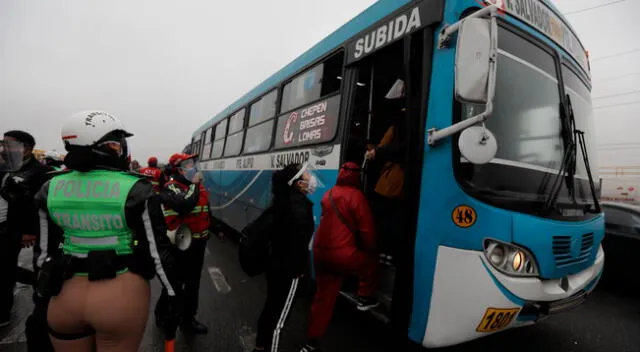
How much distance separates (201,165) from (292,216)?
28.0ft

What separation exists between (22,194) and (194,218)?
1695 millimetres

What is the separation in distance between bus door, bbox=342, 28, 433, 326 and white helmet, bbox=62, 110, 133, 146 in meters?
2.06

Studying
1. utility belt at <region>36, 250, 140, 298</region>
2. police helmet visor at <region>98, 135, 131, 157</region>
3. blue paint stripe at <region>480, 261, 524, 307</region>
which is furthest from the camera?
blue paint stripe at <region>480, 261, 524, 307</region>

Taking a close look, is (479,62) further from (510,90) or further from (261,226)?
(261,226)

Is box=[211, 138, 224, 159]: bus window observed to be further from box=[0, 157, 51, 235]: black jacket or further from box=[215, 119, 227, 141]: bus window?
box=[0, 157, 51, 235]: black jacket

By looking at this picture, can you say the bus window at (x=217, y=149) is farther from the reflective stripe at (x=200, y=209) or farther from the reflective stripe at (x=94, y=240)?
the reflective stripe at (x=94, y=240)

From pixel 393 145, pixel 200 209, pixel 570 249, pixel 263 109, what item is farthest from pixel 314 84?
pixel 570 249

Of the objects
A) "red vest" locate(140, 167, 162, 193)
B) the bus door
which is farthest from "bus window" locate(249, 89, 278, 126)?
"red vest" locate(140, 167, 162, 193)

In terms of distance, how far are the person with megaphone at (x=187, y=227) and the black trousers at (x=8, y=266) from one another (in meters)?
1.64

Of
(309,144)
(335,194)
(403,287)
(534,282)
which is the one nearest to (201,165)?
(309,144)

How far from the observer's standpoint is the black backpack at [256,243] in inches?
99.5

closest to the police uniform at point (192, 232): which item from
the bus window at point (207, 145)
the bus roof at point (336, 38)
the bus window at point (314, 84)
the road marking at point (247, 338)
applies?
the road marking at point (247, 338)

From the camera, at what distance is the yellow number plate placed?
2.26 meters

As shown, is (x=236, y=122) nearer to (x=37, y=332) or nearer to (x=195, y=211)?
(x=195, y=211)
